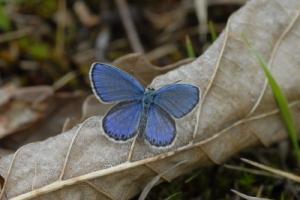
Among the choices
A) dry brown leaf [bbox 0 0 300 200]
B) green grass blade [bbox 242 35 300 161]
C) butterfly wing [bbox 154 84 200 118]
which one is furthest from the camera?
green grass blade [bbox 242 35 300 161]

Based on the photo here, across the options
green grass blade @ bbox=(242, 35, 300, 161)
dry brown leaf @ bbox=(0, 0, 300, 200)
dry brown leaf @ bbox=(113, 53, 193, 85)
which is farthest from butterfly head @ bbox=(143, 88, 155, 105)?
green grass blade @ bbox=(242, 35, 300, 161)

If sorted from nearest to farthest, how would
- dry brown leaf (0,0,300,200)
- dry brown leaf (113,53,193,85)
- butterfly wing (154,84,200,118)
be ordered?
butterfly wing (154,84,200,118) < dry brown leaf (0,0,300,200) < dry brown leaf (113,53,193,85)

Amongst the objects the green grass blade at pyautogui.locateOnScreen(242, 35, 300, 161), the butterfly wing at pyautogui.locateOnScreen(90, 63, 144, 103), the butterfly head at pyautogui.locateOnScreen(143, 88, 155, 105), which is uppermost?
the butterfly wing at pyautogui.locateOnScreen(90, 63, 144, 103)

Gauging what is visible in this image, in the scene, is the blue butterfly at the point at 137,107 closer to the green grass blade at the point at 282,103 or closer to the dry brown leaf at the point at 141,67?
the dry brown leaf at the point at 141,67

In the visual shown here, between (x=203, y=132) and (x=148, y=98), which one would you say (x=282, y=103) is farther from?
(x=148, y=98)

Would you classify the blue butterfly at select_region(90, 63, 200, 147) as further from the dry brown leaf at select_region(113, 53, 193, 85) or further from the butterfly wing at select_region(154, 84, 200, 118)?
the dry brown leaf at select_region(113, 53, 193, 85)

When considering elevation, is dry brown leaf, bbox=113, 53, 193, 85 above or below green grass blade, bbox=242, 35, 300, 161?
above

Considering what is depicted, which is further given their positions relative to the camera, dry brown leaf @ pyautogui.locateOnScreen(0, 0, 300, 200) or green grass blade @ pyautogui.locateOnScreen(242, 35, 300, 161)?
green grass blade @ pyautogui.locateOnScreen(242, 35, 300, 161)
